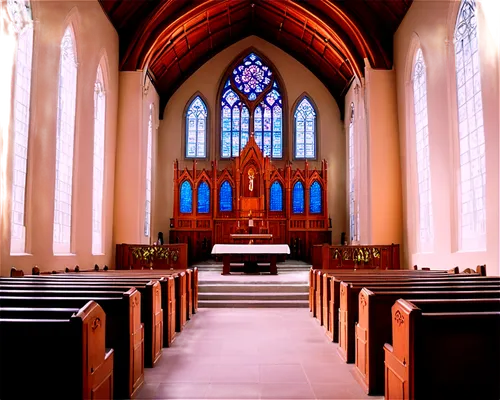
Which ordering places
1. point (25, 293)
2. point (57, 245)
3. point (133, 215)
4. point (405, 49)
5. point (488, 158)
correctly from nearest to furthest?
1. point (25, 293)
2. point (488, 158)
3. point (57, 245)
4. point (405, 49)
5. point (133, 215)

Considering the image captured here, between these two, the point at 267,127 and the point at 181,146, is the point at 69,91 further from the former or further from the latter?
the point at 267,127

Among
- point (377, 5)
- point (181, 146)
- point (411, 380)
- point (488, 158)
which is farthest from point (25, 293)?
point (181, 146)

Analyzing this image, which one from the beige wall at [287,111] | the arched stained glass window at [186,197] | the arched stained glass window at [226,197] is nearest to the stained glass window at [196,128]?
the beige wall at [287,111]

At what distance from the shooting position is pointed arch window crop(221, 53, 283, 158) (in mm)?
18938

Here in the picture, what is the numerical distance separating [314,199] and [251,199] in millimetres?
2165

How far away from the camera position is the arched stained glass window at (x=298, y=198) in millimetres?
17703

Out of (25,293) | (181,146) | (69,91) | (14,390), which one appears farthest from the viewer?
(181,146)

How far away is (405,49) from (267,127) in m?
7.02

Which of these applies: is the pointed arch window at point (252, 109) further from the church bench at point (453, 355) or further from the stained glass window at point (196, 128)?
the church bench at point (453, 355)

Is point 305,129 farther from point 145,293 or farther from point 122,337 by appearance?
point 122,337

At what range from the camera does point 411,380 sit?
121 inches

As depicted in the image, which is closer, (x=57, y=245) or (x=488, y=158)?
(x=488, y=158)

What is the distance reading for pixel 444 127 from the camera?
34.3 feet

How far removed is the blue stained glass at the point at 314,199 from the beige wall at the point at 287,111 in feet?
3.00
